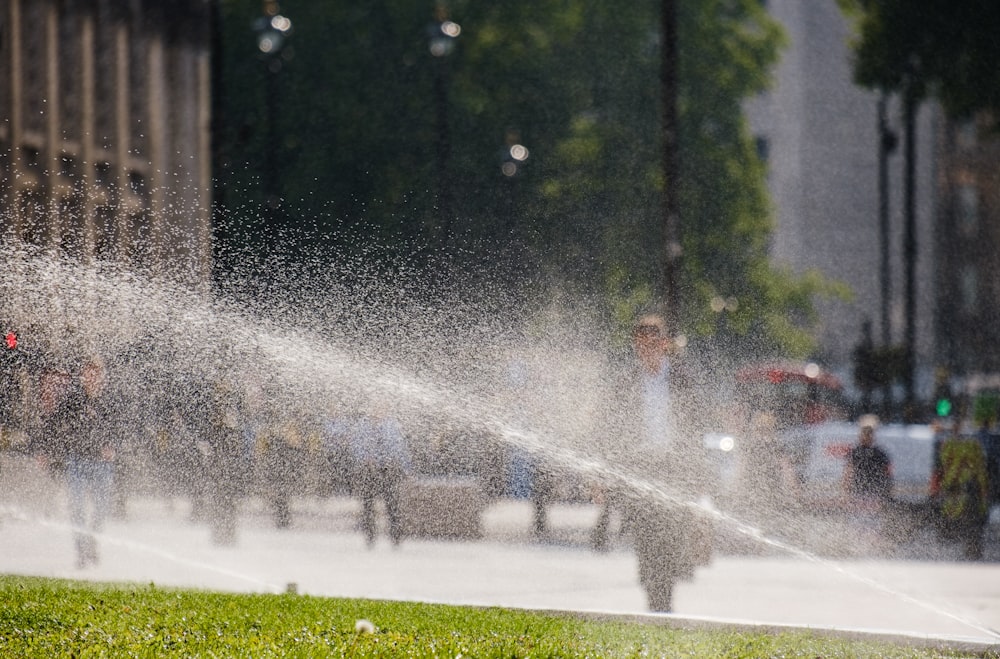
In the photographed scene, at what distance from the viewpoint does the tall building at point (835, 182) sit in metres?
51.0

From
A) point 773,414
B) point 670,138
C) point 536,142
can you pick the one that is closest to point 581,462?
point 670,138

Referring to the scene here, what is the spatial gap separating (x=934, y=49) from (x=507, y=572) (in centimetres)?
1477

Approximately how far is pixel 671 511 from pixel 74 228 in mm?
20300

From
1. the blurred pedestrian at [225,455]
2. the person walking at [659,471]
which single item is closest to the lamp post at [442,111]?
the blurred pedestrian at [225,455]

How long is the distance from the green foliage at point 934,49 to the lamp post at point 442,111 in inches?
277

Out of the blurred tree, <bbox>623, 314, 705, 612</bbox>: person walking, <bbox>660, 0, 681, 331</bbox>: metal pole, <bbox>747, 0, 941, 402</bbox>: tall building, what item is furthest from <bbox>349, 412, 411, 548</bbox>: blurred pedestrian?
<bbox>747, 0, 941, 402</bbox>: tall building

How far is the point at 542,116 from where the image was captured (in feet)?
100

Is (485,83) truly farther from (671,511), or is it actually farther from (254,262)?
(671,511)

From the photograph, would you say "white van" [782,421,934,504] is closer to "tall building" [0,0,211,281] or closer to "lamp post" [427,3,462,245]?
"lamp post" [427,3,462,245]

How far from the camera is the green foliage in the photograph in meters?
22.1

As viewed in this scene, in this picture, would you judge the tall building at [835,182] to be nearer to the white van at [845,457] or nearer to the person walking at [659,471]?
the white van at [845,457]

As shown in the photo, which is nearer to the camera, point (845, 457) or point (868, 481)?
point (868, 481)

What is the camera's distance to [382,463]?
48.9 feet

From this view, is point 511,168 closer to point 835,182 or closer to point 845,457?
point 845,457
